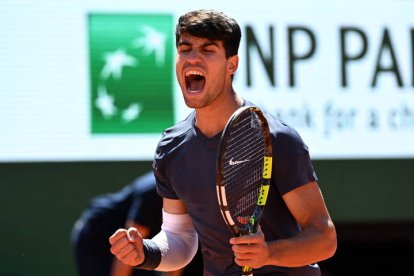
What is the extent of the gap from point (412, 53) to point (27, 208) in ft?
8.34

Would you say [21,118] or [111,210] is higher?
[21,118]

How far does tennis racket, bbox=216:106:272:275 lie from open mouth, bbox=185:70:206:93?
0.54 ft

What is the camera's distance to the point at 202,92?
2.92 m

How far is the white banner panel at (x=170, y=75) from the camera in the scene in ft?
17.6

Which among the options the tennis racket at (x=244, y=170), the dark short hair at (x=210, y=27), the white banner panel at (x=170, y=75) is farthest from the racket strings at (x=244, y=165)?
the white banner panel at (x=170, y=75)

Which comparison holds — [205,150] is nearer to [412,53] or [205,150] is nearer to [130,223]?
[130,223]

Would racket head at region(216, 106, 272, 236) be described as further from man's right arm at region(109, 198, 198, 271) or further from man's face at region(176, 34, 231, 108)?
man's right arm at region(109, 198, 198, 271)

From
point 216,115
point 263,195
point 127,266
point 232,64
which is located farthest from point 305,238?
point 127,266

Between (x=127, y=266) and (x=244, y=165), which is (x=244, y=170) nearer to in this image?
(x=244, y=165)

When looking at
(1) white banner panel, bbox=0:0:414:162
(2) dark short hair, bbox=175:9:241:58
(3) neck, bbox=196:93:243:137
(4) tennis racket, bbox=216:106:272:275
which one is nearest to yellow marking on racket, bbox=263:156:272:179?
(4) tennis racket, bbox=216:106:272:275

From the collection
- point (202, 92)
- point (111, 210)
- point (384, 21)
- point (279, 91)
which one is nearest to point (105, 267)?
point (111, 210)

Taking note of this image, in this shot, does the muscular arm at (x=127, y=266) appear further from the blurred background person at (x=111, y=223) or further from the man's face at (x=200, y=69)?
the man's face at (x=200, y=69)

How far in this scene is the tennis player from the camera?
2850 millimetres

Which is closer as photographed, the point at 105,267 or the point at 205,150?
the point at 205,150
